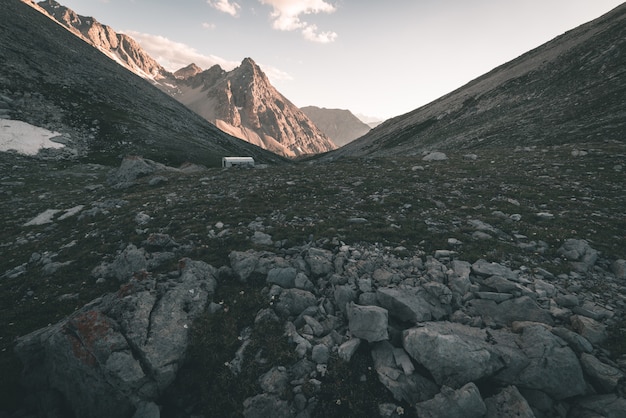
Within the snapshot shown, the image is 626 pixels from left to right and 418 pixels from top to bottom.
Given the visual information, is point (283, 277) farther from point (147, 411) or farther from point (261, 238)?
point (147, 411)

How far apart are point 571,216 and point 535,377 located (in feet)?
39.8

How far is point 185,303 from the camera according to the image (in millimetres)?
9930

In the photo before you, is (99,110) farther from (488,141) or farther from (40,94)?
(488,141)

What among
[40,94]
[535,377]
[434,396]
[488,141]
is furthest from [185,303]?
A: [40,94]

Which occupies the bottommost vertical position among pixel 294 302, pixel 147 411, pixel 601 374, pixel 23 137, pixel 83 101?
pixel 23 137

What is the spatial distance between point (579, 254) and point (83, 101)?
89.0m

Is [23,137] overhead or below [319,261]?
below

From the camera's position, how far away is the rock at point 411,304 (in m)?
8.75

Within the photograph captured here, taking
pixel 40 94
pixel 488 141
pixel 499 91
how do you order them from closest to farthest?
pixel 488 141 → pixel 40 94 → pixel 499 91

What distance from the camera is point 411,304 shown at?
894 cm

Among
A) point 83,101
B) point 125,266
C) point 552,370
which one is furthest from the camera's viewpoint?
point 83,101

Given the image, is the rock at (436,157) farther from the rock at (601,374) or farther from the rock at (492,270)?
the rock at (601,374)

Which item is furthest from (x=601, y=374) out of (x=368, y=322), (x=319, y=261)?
(x=319, y=261)

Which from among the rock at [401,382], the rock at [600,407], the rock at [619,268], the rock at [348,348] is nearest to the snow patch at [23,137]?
the rock at [348,348]
